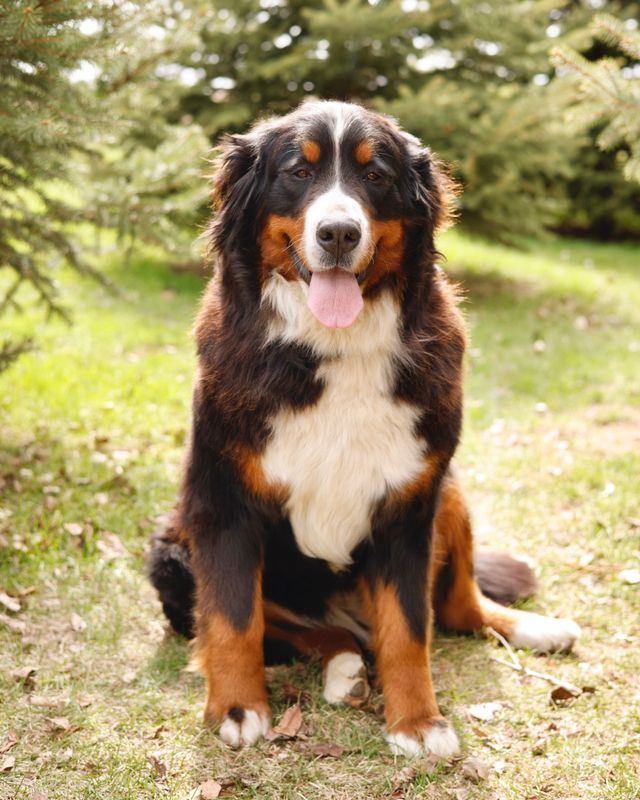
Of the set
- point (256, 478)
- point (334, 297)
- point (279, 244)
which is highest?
point (279, 244)

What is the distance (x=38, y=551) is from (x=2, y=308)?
1756 millimetres

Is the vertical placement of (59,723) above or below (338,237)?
below

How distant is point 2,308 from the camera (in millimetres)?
4996

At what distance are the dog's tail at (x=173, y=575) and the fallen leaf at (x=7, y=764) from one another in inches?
29.0

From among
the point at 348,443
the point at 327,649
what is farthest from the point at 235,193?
the point at 327,649

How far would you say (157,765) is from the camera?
260cm

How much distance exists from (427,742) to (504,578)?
1.07 metres

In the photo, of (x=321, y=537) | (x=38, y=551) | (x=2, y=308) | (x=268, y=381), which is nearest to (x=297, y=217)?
(x=268, y=381)

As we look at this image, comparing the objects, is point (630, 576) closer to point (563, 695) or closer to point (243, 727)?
point (563, 695)

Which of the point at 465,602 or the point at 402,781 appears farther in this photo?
the point at 465,602

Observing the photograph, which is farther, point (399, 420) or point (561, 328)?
point (561, 328)

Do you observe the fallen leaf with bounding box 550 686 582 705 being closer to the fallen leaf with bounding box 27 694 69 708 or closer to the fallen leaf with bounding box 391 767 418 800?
the fallen leaf with bounding box 391 767 418 800

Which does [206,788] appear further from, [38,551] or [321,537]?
[38,551]

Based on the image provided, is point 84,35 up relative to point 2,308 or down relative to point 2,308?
up
